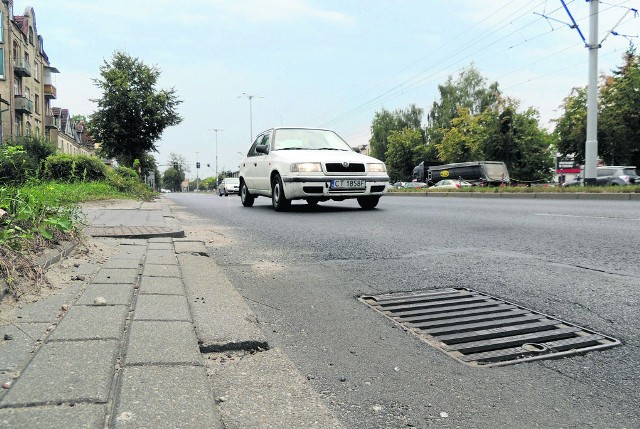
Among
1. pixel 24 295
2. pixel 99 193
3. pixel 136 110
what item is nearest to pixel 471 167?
pixel 136 110

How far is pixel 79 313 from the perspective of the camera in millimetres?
2482

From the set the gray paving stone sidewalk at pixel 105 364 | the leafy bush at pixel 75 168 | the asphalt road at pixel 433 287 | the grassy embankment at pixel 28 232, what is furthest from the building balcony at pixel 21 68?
the gray paving stone sidewalk at pixel 105 364

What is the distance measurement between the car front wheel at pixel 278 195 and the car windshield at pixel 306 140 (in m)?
0.73

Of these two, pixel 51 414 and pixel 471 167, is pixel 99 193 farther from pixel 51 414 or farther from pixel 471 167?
pixel 471 167

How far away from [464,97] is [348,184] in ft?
179

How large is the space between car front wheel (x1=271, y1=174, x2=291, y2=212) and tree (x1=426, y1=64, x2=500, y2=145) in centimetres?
4922

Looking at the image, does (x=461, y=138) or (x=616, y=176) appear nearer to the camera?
(x=616, y=176)

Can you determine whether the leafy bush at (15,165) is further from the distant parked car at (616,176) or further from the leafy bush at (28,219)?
the distant parked car at (616,176)

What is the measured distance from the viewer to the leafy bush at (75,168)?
1462 cm

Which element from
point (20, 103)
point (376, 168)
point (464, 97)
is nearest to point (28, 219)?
point (376, 168)

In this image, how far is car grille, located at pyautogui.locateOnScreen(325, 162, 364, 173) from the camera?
9789mm

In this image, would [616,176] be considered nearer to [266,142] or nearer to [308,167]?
[266,142]

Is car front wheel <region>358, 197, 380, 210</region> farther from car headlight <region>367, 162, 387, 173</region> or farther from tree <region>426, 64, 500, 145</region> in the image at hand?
tree <region>426, 64, 500, 145</region>

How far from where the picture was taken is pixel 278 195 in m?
10.6
